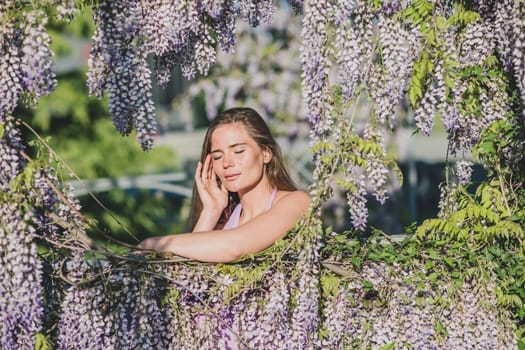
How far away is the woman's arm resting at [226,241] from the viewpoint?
12.8ft

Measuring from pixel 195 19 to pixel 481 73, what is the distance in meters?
1.50

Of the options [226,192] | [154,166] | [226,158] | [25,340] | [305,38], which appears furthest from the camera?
[154,166]

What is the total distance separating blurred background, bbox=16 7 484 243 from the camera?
430 inches

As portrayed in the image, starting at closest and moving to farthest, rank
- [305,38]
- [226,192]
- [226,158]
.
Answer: [305,38]
[226,158]
[226,192]

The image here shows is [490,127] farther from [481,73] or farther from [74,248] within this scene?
[74,248]

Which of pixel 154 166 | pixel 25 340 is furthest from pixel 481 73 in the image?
pixel 154 166

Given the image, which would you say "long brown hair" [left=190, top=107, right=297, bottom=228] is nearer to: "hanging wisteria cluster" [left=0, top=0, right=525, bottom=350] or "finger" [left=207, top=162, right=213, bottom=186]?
"finger" [left=207, top=162, right=213, bottom=186]

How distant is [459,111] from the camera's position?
4.35 m

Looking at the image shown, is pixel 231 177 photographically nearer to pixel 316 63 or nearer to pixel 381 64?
pixel 316 63

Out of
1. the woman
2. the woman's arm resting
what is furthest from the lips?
the woman's arm resting

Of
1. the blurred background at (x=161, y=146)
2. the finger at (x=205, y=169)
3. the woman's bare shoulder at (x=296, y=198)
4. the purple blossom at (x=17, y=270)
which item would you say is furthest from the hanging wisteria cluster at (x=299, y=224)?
the blurred background at (x=161, y=146)

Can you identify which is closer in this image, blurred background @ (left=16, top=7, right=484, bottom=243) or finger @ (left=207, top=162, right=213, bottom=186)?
finger @ (left=207, top=162, right=213, bottom=186)

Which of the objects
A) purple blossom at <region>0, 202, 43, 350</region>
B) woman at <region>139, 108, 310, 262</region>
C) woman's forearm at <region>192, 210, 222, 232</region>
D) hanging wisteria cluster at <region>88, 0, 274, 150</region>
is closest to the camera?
purple blossom at <region>0, 202, 43, 350</region>

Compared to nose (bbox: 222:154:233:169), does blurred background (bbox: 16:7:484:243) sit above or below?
above
